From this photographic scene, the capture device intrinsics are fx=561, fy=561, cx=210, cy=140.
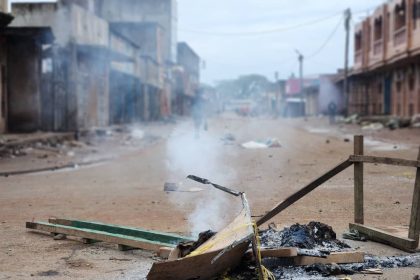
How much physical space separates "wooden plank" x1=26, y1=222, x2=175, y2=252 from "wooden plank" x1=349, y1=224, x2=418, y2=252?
1.80 m

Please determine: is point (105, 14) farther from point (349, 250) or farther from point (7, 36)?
point (349, 250)

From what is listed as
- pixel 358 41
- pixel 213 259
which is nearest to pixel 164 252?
pixel 213 259

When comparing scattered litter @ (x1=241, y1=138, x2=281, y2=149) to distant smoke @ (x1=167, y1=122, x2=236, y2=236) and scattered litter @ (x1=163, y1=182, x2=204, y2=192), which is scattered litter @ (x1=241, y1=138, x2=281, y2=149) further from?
scattered litter @ (x1=163, y1=182, x2=204, y2=192)

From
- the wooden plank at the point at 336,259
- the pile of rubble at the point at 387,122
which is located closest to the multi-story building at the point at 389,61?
the pile of rubble at the point at 387,122

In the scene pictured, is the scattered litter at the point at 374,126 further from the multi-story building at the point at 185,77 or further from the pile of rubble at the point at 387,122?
the multi-story building at the point at 185,77

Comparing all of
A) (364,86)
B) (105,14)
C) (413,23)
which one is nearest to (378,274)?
(413,23)

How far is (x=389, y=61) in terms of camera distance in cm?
2644

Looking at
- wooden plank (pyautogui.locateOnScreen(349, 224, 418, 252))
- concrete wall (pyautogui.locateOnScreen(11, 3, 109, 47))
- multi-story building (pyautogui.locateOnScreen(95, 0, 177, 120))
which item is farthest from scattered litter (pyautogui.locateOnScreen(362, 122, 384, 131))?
wooden plank (pyautogui.locateOnScreen(349, 224, 418, 252))

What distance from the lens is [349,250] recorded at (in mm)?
4602

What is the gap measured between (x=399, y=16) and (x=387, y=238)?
23973 mm

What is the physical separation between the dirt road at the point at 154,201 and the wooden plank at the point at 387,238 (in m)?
0.08

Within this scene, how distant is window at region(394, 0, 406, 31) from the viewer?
26203 millimetres

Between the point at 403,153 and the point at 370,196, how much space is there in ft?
21.7

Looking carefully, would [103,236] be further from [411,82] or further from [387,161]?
[411,82]
